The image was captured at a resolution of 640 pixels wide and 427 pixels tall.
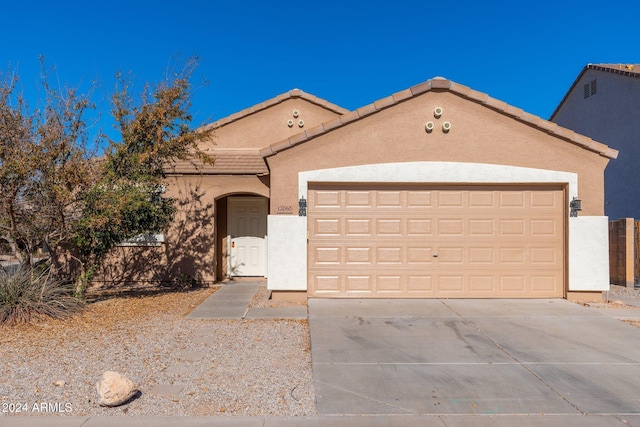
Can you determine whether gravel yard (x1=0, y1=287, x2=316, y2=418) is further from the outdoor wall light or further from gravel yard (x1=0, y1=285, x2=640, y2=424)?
the outdoor wall light

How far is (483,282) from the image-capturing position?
10.2 m

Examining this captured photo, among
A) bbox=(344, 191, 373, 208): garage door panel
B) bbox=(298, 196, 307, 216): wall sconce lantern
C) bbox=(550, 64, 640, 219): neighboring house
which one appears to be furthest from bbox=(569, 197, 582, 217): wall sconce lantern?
bbox=(550, 64, 640, 219): neighboring house

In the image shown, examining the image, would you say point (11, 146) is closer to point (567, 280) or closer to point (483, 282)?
point (483, 282)

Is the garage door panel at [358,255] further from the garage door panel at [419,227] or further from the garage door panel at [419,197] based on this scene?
the garage door panel at [419,197]

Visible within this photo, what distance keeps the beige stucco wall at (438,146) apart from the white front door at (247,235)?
3.28 meters

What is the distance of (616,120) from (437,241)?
1209 cm

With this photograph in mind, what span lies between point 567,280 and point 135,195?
29.0 feet

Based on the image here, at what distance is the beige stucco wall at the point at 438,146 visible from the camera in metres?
9.96

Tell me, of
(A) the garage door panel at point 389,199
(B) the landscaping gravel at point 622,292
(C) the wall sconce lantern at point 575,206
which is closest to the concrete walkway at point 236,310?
(A) the garage door panel at point 389,199

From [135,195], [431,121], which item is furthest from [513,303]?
[135,195]

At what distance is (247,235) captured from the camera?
13.2 metres

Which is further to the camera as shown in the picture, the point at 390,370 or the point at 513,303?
the point at 513,303

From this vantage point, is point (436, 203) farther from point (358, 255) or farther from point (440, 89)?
point (440, 89)

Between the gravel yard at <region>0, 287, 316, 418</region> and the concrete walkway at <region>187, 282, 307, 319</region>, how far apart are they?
0.96 feet
